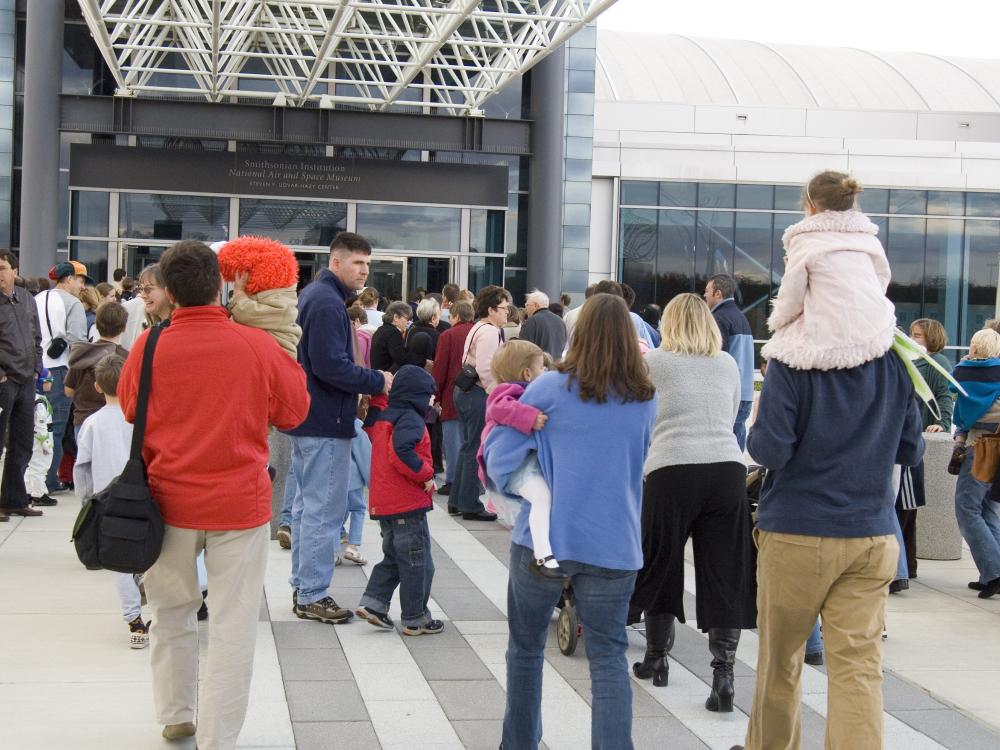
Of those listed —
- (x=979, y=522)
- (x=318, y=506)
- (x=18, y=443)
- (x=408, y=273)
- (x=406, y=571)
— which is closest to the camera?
(x=406, y=571)

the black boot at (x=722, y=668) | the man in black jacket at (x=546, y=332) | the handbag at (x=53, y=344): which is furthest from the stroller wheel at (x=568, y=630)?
the handbag at (x=53, y=344)

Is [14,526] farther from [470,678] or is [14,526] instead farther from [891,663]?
[891,663]

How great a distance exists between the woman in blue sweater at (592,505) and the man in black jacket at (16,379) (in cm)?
636

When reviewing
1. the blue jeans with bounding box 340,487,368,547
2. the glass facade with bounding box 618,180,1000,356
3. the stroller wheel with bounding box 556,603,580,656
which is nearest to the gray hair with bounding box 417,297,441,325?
the blue jeans with bounding box 340,487,368,547

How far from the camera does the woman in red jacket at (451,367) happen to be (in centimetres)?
1170

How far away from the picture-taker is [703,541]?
5969 mm

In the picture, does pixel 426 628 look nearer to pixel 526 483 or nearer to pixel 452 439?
pixel 526 483

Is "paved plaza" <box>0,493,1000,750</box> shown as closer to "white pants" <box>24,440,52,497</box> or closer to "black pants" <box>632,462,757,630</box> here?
"black pants" <box>632,462,757,630</box>

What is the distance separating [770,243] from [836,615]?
2938 centimetres

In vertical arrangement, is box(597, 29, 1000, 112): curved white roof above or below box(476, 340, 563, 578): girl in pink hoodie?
above

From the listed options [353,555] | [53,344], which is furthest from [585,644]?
[53,344]

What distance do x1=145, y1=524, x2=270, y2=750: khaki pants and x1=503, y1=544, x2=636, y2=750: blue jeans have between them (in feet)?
3.30

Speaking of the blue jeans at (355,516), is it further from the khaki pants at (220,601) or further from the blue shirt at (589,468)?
the blue shirt at (589,468)

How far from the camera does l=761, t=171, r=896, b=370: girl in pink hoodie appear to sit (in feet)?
14.2
